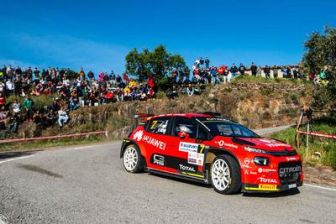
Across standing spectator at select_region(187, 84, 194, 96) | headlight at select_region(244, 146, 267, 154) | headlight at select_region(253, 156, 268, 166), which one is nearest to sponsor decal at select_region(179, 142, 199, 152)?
headlight at select_region(244, 146, 267, 154)

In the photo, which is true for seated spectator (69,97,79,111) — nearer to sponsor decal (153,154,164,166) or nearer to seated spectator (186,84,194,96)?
seated spectator (186,84,194,96)

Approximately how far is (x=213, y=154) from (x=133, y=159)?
2984mm

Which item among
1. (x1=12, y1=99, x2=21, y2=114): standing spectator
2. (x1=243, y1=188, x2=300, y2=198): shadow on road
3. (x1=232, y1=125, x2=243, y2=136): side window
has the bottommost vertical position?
(x1=243, y1=188, x2=300, y2=198): shadow on road

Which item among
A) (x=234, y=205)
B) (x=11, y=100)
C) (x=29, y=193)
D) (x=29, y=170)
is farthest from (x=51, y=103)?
(x=234, y=205)

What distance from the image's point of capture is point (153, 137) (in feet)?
36.9

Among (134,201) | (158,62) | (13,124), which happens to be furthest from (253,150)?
(158,62)

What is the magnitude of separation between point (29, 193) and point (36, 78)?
24.5 meters

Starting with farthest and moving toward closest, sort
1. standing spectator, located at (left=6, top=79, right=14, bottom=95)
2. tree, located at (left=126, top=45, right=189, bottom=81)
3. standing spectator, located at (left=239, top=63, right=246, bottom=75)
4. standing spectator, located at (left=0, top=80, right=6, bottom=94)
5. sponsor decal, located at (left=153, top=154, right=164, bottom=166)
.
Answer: tree, located at (left=126, top=45, right=189, bottom=81) < standing spectator, located at (left=239, top=63, right=246, bottom=75) < standing spectator, located at (left=6, top=79, right=14, bottom=95) < standing spectator, located at (left=0, top=80, right=6, bottom=94) < sponsor decal, located at (left=153, top=154, right=164, bottom=166)

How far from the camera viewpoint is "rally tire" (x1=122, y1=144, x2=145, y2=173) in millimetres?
11477

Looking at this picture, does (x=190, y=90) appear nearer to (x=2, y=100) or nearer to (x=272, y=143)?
(x=2, y=100)

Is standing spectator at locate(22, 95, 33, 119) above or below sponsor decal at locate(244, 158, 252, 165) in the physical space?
above

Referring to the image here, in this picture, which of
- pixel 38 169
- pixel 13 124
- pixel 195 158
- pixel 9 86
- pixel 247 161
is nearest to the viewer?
pixel 247 161

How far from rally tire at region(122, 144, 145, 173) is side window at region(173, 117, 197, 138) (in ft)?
4.72

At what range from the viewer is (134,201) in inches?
319
